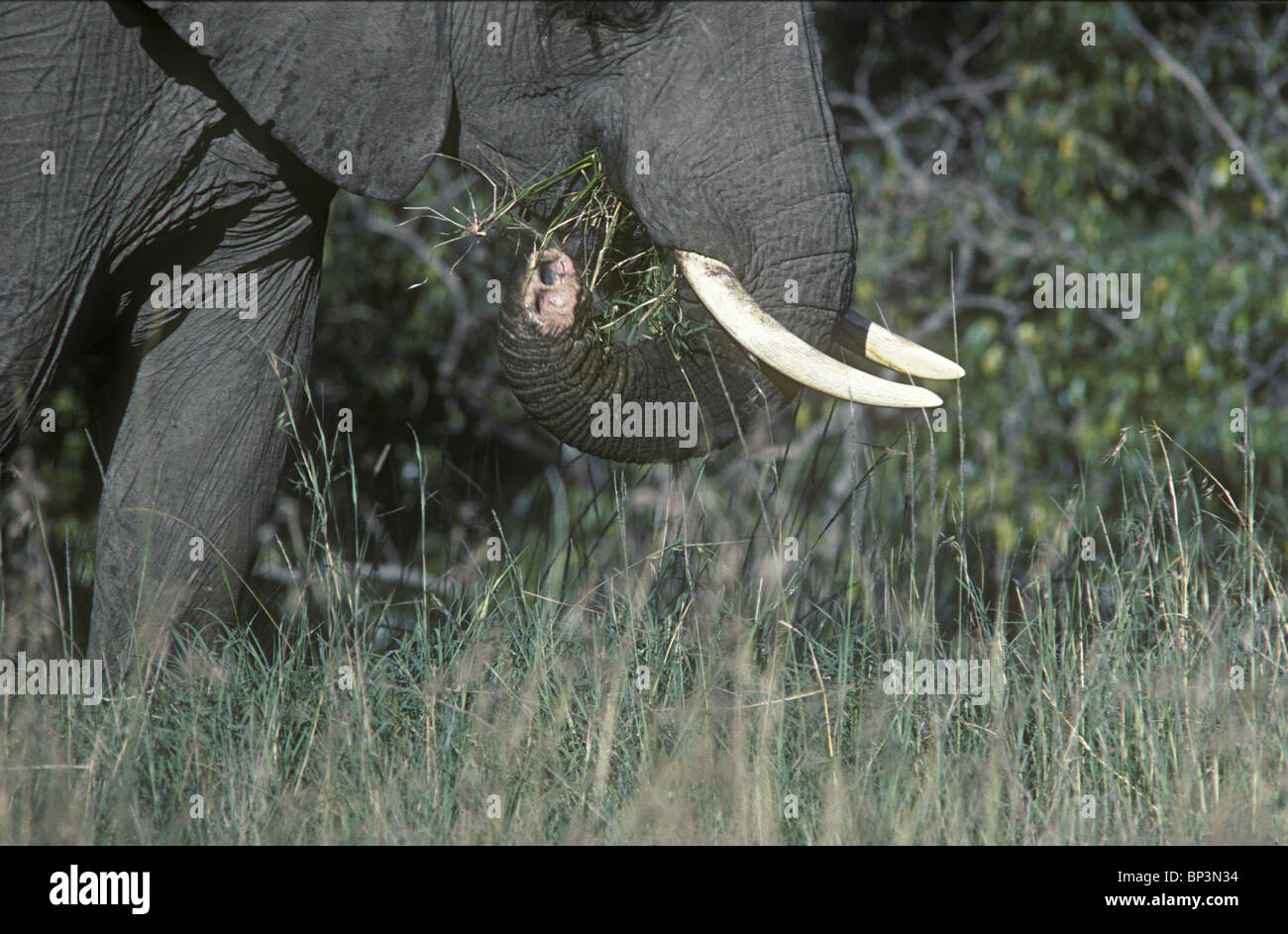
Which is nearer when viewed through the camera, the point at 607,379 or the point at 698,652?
the point at 607,379

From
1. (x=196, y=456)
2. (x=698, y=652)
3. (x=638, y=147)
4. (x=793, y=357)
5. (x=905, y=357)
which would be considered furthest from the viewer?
(x=196, y=456)

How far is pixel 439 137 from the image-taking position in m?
3.15

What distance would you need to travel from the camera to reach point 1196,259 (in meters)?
6.62

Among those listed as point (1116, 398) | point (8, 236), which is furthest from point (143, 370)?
point (1116, 398)

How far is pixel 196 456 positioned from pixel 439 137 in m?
1.17

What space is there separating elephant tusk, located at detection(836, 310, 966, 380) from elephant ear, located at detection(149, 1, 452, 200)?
966 millimetres

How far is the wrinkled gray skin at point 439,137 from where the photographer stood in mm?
2973

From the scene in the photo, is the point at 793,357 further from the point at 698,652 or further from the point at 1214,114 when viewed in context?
the point at 1214,114

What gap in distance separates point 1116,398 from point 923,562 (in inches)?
75.8

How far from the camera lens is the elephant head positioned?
2.96m

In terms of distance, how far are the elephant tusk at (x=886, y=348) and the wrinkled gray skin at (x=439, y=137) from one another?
199 mm

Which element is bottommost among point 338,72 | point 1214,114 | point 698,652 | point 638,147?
point 698,652

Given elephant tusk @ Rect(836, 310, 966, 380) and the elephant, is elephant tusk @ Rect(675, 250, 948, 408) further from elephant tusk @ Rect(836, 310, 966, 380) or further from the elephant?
elephant tusk @ Rect(836, 310, 966, 380)

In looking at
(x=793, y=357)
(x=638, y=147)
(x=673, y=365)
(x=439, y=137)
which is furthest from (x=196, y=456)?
(x=793, y=357)
